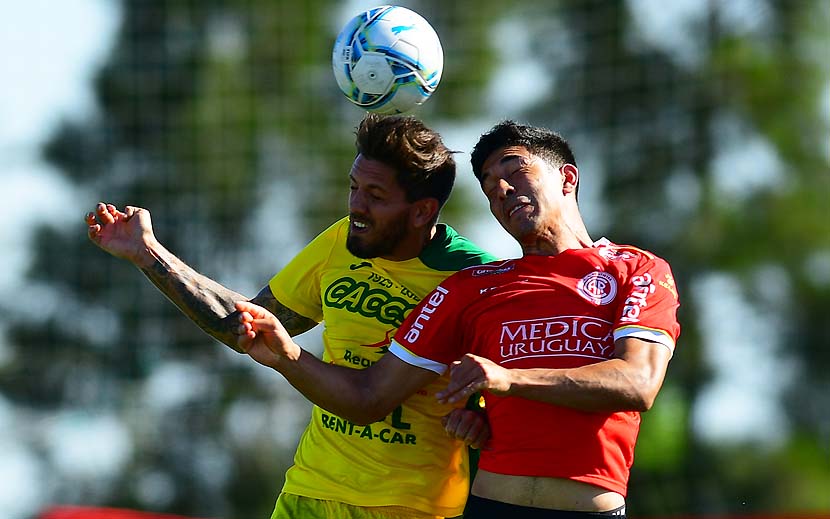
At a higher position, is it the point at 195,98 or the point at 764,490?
the point at 195,98

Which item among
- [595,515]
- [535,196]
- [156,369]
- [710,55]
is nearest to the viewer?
[595,515]

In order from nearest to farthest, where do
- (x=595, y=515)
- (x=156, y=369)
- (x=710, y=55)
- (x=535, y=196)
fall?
(x=595, y=515) < (x=535, y=196) < (x=156, y=369) < (x=710, y=55)

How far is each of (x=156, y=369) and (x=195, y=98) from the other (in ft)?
13.0

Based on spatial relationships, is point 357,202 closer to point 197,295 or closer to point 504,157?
point 504,157

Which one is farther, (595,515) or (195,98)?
(195,98)

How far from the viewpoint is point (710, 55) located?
19266mm

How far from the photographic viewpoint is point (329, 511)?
6312 millimetres

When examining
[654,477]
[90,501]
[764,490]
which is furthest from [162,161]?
[764,490]

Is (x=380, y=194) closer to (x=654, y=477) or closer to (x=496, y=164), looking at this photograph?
(x=496, y=164)

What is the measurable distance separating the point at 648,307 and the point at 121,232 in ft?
7.12

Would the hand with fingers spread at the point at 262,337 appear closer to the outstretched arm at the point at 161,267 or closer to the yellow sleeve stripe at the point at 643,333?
the outstretched arm at the point at 161,267

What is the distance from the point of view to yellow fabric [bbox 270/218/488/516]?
6.28m

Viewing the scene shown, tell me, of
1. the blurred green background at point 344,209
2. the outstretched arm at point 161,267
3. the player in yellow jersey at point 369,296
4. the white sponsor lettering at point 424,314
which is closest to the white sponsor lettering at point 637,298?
the white sponsor lettering at point 424,314

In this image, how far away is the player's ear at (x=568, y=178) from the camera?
255 inches
